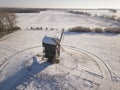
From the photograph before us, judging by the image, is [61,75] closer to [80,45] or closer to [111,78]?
[111,78]

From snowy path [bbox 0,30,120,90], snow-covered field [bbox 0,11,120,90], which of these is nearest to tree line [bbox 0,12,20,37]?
snow-covered field [bbox 0,11,120,90]

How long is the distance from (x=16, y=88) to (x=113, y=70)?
842cm

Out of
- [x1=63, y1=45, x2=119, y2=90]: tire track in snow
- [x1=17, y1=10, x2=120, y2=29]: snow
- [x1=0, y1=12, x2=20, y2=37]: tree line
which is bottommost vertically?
[x1=63, y1=45, x2=119, y2=90]: tire track in snow

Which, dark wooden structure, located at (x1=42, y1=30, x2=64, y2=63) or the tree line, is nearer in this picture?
dark wooden structure, located at (x1=42, y1=30, x2=64, y2=63)

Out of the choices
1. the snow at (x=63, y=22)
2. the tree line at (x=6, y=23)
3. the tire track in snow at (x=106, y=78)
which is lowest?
the tire track in snow at (x=106, y=78)

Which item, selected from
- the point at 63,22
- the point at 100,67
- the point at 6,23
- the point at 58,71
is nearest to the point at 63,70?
the point at 58,71

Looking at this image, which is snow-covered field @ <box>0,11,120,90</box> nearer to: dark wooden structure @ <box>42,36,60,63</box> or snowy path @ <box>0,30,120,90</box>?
snowy path @ <box>0,30,120,90</box>

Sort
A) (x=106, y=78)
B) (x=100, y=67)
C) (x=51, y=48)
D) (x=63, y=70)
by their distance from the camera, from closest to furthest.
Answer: (x=106, y=78) < (x=63, y=70) < (x=51, y=48) < (x=100, y=67)

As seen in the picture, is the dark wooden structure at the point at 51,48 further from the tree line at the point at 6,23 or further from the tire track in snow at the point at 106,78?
the tree line at the point at 6,23

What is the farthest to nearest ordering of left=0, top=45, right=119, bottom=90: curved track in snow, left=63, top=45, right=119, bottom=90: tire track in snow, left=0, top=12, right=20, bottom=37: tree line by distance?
left=0, top=12, right=20, bottom=37: tree line < left=0, top=45, right=119, bottom=90: curved track in snow < left=63, top=45, right=119, bottom=90: tire track in snow

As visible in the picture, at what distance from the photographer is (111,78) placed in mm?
10180

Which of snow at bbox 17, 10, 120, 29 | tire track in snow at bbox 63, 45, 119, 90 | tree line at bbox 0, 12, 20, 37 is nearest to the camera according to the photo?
tire track in snow at bbox 63, 45, 119, 90

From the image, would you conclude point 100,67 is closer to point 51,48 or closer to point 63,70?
point 63,70

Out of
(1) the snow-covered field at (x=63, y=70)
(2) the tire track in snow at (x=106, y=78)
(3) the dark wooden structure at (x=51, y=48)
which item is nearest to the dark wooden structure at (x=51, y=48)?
(3) the dark wooden structure at (x=51, y=48)
